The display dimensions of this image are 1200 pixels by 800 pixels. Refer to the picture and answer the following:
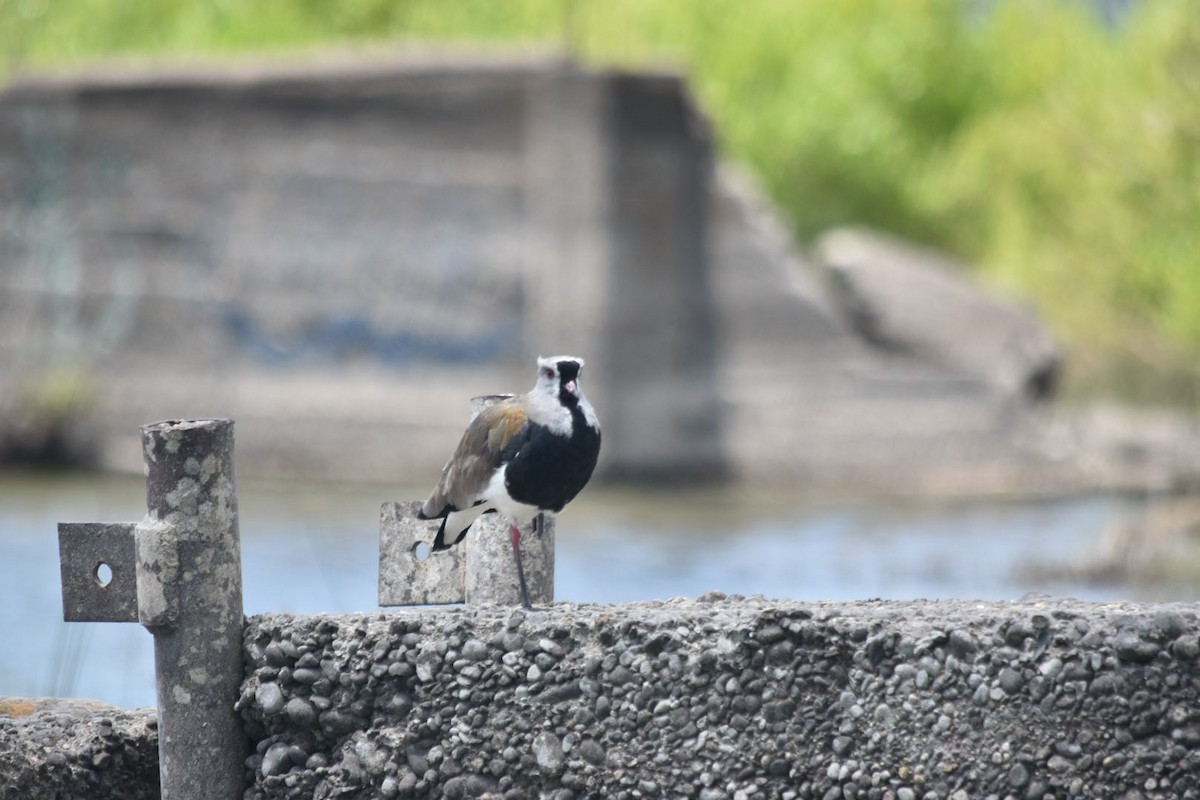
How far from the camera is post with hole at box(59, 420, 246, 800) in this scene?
4578 mm

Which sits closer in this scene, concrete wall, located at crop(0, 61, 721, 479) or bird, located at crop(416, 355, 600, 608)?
bird, located at crop(416, 355, 600, 608)

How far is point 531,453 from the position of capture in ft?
15.3

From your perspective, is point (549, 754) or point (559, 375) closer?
point (549, 754)

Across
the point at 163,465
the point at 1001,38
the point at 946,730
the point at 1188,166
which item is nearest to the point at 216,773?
the point at 163,465

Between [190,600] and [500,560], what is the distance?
97 cm

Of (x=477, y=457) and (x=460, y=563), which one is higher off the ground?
(x=477, y=457)

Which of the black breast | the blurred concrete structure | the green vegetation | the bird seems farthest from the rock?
the green vegetation

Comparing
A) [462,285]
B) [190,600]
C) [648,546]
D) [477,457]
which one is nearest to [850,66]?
[462,285]

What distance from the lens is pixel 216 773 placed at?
4605 mm

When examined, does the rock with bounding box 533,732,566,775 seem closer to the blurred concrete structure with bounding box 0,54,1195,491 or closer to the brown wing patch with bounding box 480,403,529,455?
the brown wing patch with bounding box 480,403,529,455

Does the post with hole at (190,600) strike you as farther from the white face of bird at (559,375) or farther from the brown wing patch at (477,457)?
the white face of bird at (559,375)

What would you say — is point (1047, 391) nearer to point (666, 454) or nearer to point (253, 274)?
point (666, 454)

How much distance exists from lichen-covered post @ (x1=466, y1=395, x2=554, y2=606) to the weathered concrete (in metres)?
1.00

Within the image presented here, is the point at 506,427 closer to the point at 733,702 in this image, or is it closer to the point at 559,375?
the point at 559,375
